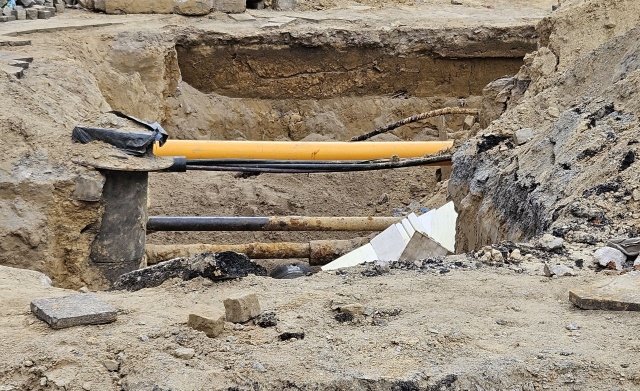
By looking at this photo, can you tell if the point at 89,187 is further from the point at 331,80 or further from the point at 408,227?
the point at 331,80

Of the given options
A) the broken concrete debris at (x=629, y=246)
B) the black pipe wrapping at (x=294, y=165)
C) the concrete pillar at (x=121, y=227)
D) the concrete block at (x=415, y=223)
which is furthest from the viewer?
the black pipe wrapping at (x=294, y=165)

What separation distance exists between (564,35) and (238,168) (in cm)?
289

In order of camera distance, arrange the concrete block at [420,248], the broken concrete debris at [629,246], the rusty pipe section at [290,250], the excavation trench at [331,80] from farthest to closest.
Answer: the excavation trench at [331,80]
the rusty pipe section at [290,250]
the concrete block at [420,248]
the broken concrete debris at [629,246]

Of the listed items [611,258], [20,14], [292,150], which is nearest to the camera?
[611,258]

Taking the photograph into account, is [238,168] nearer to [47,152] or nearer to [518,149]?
[47,152]

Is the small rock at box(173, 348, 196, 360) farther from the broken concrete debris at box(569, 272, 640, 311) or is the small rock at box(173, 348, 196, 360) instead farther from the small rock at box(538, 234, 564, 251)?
the small rock at box(538, 234, 564, 251)

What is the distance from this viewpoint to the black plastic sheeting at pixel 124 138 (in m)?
6.38

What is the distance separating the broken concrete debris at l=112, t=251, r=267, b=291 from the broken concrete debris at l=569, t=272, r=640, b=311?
1.42m

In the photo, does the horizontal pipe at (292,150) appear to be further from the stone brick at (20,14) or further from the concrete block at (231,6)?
the concrete block at (231,6)

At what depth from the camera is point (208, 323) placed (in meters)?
3.62

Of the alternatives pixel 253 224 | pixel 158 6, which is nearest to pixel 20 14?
pixel 158 6

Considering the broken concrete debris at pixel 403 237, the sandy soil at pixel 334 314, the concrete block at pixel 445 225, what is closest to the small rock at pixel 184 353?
the sandy soil at pixel 334 314

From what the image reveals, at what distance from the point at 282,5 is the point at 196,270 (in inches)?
342

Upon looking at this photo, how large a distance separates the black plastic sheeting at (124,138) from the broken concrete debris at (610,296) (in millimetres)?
3330
